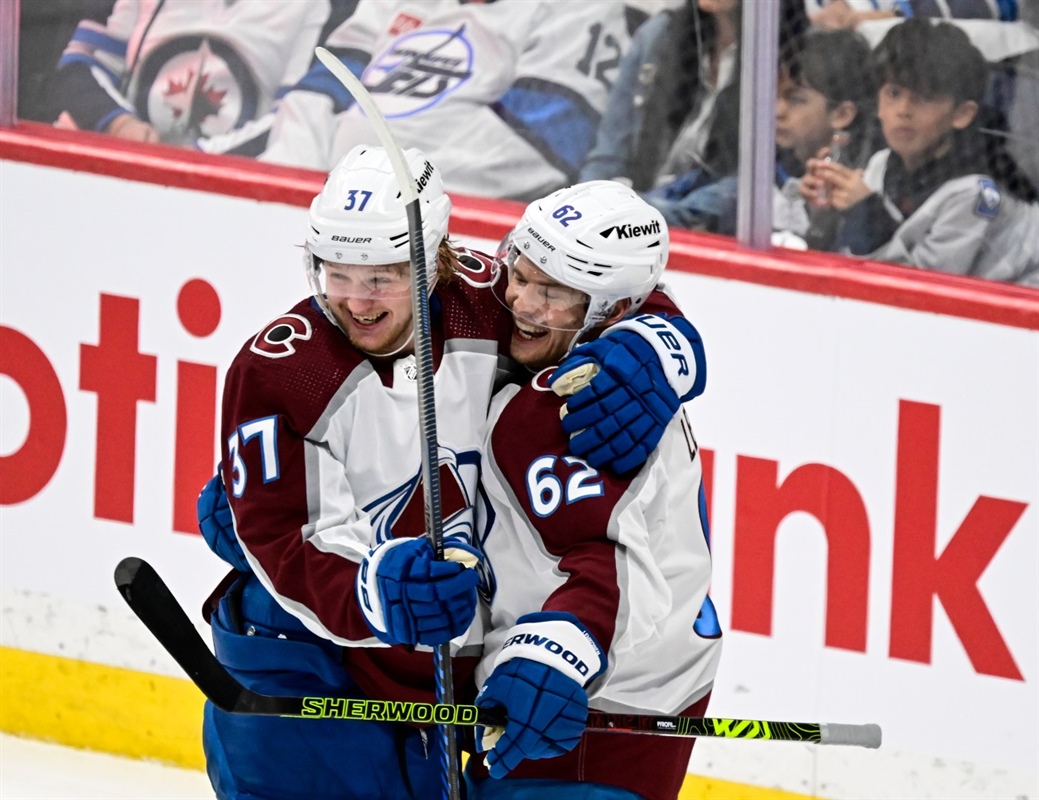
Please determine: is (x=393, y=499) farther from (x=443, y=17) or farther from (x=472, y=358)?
(x=443, y=17)

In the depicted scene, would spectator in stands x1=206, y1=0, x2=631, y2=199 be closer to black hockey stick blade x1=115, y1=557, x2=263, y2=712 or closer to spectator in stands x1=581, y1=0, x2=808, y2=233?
spectator in stands x1=581, y1=0, x2=808, y2=233

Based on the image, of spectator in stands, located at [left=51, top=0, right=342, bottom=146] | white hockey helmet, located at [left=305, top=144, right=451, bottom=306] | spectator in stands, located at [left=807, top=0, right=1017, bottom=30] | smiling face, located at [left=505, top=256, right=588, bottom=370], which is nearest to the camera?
white hockey helmet, located at [left=305, top=144, right=451, bottom=306]

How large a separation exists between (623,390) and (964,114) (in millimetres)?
1130

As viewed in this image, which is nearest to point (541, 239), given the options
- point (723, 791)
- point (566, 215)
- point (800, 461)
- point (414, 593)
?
point (566, 215)

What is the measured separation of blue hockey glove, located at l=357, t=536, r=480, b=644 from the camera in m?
2.12

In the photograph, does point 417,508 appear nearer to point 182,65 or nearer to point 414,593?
point 414,593

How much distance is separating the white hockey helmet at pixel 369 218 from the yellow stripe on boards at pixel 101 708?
1544 mm

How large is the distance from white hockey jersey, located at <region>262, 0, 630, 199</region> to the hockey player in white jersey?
1.02 metres

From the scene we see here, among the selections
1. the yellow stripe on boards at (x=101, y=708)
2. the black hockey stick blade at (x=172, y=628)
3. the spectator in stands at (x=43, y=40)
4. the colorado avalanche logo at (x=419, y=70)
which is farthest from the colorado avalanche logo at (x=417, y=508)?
the spectator in stands at (x=43, y=40)

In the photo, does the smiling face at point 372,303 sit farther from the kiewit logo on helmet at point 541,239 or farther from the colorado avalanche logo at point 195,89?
the colorado avalanche logo at point 195,89

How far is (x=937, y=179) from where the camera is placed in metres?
3.16

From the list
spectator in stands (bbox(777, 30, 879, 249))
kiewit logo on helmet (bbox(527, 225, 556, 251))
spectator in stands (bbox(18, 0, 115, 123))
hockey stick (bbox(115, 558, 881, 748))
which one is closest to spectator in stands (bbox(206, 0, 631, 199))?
spectator in stands (bbox(777, 30, 879, 249))

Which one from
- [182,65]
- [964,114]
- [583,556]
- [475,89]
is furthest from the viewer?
[182,65]

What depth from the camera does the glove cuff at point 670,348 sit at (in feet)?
7.60
